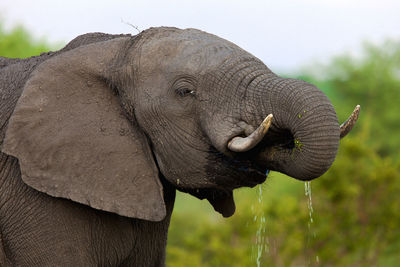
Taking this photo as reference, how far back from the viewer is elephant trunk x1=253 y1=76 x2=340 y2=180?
3.60m

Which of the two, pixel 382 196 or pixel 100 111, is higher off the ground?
pixel 100 111

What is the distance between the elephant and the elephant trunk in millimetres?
35

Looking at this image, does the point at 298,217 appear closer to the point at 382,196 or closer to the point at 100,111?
the point at 382,196

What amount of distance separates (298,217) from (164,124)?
914cm

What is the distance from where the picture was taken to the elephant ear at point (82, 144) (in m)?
4.12

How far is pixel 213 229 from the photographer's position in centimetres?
1400

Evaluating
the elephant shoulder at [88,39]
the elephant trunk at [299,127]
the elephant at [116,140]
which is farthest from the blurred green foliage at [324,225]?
the elephant trunk at [299,127]

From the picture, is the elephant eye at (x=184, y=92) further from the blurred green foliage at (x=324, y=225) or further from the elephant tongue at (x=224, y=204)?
the blurred green foliage at (x=324, y=225)

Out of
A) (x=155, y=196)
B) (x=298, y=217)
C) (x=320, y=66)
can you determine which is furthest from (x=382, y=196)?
(x=320, y=66)

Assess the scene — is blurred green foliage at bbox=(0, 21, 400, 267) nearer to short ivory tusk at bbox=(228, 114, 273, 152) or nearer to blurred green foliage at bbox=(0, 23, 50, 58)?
blurred green foliage at bbox=(0, 23, 50, 58)

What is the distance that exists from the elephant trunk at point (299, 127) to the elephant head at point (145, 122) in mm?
14

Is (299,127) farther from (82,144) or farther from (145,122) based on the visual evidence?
(82,144)

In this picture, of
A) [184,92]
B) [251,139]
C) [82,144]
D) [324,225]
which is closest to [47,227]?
[82,144]

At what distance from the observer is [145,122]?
4180 millimetres
